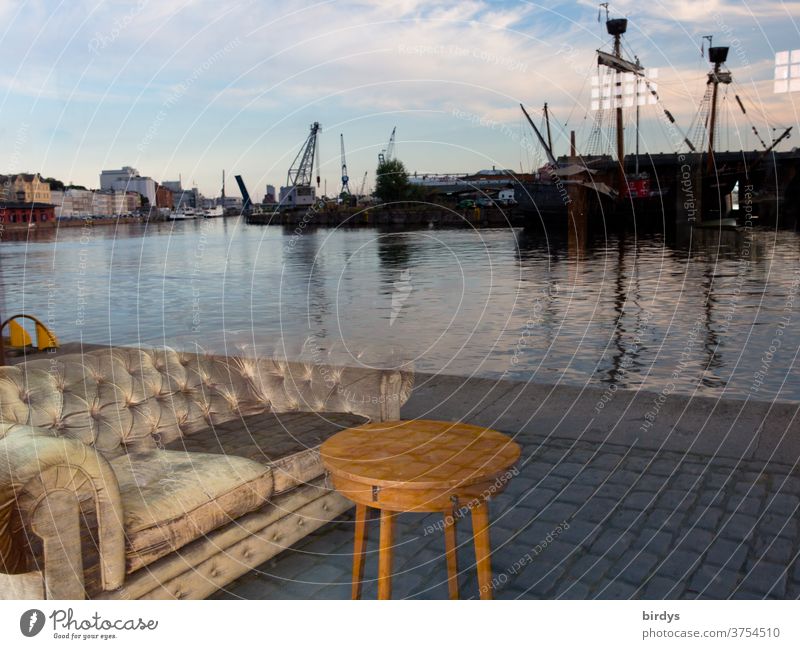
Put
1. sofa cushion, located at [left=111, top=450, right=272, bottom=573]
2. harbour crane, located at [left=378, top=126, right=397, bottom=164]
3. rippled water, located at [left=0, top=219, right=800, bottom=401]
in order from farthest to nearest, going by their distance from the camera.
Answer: rippled water, located at [left=0, top=219, right=800, bottom=401]
harbour crane, located at [left=378, top=126, right=397, bottom=164]
sofa cushion, located at [left=111, top=450, right=272, bottom=573]

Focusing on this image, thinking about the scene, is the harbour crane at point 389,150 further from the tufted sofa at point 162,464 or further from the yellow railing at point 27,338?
the yellow railing at point 27,338

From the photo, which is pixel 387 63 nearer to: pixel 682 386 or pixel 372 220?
pixel 682 386

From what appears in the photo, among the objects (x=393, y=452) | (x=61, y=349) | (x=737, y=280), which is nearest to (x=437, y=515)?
(x=393, y=452)

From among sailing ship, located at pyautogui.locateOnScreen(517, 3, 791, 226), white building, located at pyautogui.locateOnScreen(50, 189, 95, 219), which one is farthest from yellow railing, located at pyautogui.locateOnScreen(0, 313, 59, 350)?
sailing ship, located at pyautogui.locateOnScreen(517, 3, 791, 226)

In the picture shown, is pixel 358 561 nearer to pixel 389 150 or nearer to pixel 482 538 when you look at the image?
pixel 482 538

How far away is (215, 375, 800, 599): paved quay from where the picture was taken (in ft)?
9.55

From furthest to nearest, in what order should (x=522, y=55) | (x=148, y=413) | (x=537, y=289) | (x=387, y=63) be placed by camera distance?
(x=537, y=289) → (x=387, y=63) → (x=522, y=55) → (x=148, y=413)

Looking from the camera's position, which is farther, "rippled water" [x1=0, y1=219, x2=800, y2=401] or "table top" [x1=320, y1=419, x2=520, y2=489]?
"rippled water" [x1=0, y1=219, x2=800, y2=401]

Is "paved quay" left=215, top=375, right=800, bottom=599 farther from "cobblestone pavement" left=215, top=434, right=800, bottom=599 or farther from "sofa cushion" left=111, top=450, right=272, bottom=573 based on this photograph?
"sofa cushion" left=111, top=450, right=272, bottom=573

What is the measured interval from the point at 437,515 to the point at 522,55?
7.80 feet

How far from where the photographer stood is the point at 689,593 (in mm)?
2812

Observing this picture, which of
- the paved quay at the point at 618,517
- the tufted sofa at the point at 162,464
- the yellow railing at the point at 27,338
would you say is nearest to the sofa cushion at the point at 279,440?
the tufted sofa at the point at 162,464

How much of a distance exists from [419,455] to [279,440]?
3.85 ft
